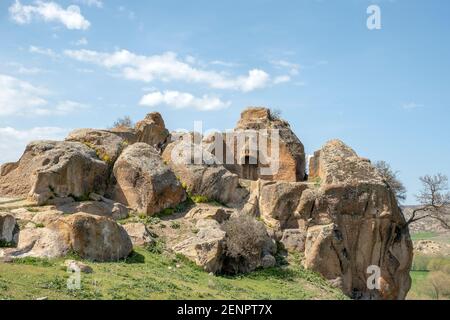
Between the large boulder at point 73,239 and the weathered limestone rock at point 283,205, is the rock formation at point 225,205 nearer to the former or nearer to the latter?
the weathered limestone rock at point 283,205

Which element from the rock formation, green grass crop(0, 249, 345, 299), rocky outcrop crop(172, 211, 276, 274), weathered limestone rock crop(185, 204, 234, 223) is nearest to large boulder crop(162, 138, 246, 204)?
the rock formation

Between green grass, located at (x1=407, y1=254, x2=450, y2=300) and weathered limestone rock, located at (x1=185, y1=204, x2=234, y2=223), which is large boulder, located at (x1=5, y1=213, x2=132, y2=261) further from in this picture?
green grass, located at (x1=407, y1=254, x2=450, y2=300)

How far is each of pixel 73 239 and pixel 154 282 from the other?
3.93m

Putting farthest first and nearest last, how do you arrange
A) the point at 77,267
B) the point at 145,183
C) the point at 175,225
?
1. the point at 145,183
2. the point at 175,225
3. the point at 77,267

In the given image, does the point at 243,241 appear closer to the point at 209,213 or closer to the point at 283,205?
the point at 209,213

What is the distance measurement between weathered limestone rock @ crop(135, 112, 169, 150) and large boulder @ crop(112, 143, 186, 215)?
1571 centimetres

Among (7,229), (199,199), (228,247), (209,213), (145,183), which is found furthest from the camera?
(199,199)

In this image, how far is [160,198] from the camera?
94.4ft

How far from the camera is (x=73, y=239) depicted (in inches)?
784

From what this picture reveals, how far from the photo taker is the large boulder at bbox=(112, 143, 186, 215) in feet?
93.4

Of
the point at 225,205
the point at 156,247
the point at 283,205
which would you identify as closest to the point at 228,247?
the point at 156,247

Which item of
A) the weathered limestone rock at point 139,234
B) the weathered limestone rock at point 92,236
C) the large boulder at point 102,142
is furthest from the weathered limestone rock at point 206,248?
the large boulder at point 102,142

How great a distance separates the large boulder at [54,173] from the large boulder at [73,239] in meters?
6.11
